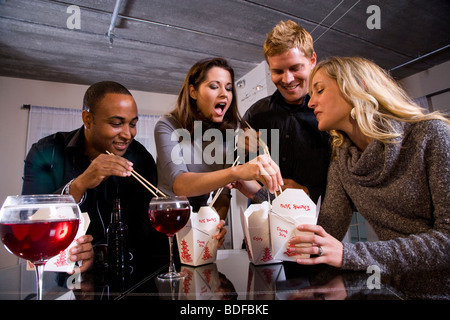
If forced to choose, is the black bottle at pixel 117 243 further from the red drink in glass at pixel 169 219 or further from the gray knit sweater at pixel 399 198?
the gray knit sweater at pixel 399 198

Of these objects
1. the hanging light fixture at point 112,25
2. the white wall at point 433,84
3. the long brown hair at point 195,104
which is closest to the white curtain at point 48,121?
the hanging light fixture at point 112,25

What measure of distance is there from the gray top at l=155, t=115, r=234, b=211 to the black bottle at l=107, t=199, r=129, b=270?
43 cm

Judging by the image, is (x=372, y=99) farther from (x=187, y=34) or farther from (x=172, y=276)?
(x=187, y=34)

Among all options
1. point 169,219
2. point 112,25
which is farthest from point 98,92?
point 112,25

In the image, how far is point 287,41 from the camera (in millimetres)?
1624

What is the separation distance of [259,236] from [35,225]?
56 centimetres

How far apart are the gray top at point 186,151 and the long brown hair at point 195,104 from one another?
0.14 feet

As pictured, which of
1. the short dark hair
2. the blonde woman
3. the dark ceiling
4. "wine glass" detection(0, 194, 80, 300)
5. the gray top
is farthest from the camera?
the dark ceiling

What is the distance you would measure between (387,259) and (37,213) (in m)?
0.86

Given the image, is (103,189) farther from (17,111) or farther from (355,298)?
(17,111)

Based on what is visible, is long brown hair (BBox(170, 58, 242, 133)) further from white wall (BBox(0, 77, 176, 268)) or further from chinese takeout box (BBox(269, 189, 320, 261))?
white wall (BBox(0, 77, 176, 268))

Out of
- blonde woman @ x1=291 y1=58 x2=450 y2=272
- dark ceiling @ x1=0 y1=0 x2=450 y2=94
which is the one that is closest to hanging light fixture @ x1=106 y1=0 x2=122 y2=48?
dark ceiling @ x1=0 y1=0 x2=450 y2=94

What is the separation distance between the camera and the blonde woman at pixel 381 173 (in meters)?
0.84

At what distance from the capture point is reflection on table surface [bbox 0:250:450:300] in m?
0.56
